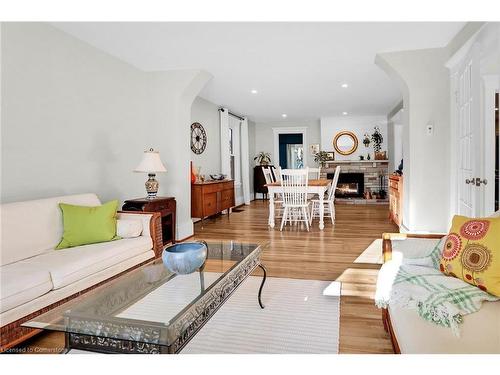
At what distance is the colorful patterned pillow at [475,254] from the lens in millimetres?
1628

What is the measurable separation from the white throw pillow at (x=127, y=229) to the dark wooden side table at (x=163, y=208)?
0.82 metres

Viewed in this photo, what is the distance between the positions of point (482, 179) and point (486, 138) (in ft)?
1.25

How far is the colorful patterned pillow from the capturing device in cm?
163

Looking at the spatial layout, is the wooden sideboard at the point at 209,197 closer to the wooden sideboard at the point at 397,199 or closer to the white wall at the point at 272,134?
the wooden sideboard at the point at 397,199

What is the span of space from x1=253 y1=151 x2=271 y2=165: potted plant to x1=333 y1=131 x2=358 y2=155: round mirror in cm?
211

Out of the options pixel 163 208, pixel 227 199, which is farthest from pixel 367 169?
pixel 163 208

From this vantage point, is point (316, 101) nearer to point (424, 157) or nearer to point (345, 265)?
point (424, 157)

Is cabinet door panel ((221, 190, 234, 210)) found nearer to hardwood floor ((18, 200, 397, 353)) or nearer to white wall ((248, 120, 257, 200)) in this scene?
hardwood floor ((18, 200, 397, 353))

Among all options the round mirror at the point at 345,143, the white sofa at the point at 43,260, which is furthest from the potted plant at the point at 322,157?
the white sofa at the point at 43,260
